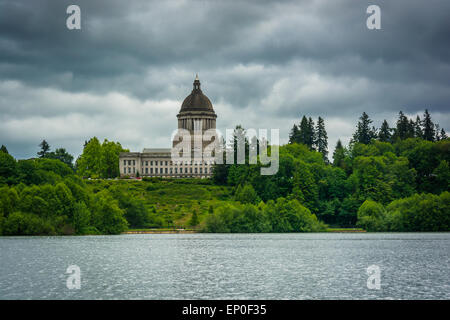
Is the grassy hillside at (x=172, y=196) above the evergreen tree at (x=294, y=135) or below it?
below

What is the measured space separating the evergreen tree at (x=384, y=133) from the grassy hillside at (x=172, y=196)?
131 feet

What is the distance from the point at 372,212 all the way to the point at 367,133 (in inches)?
2368

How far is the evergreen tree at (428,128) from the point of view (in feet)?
459

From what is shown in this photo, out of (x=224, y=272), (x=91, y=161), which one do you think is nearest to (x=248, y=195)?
(x=224, y=272)

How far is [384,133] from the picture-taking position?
5714 inches

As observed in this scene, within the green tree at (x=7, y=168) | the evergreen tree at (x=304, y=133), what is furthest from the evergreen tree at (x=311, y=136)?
the green tree at (x=7, y=168)

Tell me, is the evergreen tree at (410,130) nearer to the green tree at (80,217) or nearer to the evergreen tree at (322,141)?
the evergreen tree at (322,141)

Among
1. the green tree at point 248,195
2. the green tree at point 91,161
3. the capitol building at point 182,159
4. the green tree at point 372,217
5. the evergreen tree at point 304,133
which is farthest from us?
the capitol building at point 182,159

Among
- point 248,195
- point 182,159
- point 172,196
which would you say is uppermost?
point 182,159

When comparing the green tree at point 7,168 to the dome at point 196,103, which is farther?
the dome at point 196,103

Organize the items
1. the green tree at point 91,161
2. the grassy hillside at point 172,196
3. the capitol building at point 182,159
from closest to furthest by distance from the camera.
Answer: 1. the grassy hillside at point 172,196
2. the green tree at point 91,161
3. the capitol building at point 182,159

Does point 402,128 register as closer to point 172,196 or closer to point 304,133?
point 304,133

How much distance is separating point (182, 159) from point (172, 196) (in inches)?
2289

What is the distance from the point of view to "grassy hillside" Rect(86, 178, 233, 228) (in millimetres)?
98750
